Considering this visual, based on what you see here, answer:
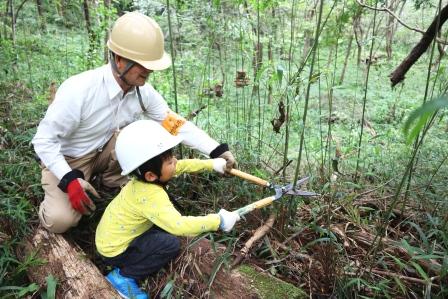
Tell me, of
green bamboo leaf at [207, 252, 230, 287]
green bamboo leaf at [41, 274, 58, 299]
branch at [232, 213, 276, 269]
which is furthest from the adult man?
green bamboo leaf at [207, 252, 230, 287]

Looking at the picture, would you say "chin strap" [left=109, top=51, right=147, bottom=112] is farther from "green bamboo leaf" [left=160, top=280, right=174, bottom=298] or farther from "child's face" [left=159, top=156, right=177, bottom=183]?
"green bamboo leaf" [left=160, top=280, right=174, bottom=298]

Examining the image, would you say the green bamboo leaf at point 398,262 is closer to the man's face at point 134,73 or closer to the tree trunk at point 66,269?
the tree trunk at point 66,269

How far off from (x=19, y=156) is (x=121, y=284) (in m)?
1.70

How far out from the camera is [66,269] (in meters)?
2.30

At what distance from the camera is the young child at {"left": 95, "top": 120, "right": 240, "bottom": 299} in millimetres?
2129

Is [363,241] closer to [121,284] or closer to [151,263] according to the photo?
[151,263]

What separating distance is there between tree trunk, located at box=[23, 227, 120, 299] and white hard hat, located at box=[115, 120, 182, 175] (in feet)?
2.24

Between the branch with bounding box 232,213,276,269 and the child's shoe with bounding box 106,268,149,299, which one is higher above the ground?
the branch with bounding box 232,213,276,269

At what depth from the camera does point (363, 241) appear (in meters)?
2.45

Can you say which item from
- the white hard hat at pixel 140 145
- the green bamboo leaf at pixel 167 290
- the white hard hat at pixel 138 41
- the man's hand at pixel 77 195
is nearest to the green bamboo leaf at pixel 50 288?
the man's hand at pixel 77 195

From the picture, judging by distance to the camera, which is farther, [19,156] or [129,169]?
[19,156]

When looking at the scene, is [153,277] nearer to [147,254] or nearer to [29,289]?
[147,254]

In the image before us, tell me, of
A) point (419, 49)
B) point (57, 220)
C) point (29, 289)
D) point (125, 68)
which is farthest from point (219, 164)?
point (419, 49)

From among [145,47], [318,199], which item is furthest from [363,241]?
[145,47]
